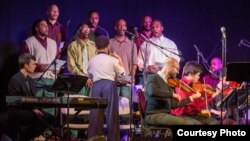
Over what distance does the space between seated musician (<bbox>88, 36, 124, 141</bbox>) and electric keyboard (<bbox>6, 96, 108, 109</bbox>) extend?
77 centimetres

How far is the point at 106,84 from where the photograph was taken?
840 centimetres

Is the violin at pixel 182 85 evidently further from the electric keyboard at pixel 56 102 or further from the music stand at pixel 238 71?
the electric keyboard at pixel 56 102

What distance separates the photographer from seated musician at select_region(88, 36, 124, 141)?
8.40 m

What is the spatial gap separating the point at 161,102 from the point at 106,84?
131cm

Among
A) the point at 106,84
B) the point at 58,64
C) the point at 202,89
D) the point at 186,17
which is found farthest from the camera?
the point at 186,17

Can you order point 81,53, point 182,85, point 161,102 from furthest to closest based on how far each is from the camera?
point 81,53 → point 182,85 → point 161,102

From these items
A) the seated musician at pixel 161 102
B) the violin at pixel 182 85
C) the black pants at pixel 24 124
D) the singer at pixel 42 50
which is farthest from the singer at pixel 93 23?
the seated musician at pixel 161 102

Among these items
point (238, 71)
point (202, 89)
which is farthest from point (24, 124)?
point (238, 71)

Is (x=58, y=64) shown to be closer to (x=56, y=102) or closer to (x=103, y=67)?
(x=103, y=67)

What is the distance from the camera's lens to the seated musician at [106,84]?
8.40 metres

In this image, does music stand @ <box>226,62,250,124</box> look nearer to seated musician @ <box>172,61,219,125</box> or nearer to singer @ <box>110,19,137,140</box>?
seated musician @ <box>172,61,219,125</box>

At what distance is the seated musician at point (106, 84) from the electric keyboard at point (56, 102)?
0.77m

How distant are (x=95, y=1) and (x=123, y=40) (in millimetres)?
1327

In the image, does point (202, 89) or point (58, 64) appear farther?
point (58, 64)
